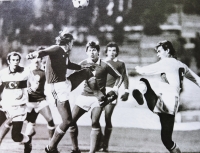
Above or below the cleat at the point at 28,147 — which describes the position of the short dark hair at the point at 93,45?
above

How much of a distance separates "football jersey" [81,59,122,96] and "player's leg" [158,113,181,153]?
55 centimetres

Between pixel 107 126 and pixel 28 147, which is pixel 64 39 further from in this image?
pixel 28 147

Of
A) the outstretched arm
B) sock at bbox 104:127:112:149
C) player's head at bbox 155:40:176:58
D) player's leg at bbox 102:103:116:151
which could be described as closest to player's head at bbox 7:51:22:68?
the outstretched arm

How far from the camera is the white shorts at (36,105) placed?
259cm

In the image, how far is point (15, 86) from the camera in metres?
2.66

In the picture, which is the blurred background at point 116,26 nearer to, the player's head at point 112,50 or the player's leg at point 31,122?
the player's head at point 112,50

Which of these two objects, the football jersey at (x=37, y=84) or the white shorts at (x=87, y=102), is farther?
the football jersey at (x=37, y=84)

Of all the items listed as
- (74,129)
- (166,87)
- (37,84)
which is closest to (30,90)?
(37,84)

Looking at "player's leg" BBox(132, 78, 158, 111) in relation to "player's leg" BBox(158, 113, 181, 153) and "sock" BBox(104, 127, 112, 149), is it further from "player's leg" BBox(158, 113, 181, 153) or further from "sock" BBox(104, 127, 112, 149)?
"sock" BBox(104, 127, 112, 149)

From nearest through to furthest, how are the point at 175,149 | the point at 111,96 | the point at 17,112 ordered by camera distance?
the point at 175,149
the point at 111,96
the point at 17,112

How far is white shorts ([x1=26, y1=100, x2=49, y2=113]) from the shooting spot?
2.59m

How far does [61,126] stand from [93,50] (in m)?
0.82

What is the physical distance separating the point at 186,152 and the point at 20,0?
7.64ft

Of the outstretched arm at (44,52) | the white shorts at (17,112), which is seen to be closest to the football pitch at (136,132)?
the white shorts at (17,112)
